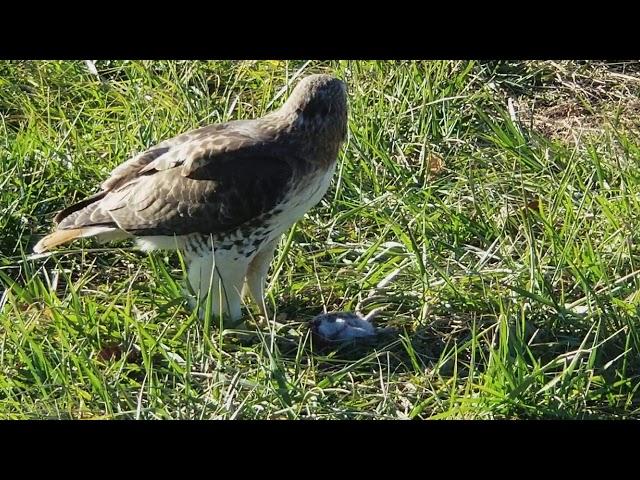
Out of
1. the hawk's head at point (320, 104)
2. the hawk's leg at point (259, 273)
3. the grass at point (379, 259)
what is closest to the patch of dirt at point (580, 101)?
the grass at point (379, 259)

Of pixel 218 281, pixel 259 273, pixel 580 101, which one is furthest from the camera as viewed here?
pixel 580 101

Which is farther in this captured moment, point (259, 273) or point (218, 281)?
point (259, 273)

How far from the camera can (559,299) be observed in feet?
12.6

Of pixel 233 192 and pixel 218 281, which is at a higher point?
pixel 233 192

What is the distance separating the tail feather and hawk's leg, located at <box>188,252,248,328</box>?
308 mm

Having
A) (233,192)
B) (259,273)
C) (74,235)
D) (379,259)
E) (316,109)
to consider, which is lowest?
(379,259)

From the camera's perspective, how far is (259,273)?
389 cm

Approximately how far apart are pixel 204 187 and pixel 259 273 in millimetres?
404

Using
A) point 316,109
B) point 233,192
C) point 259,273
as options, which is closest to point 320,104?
point 316,109

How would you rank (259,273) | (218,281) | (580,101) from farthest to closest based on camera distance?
(580,101)
(259,273)
(218,281)

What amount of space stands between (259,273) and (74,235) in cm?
68

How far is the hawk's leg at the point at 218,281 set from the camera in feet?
12.3

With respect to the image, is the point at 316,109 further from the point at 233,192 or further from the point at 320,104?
the point at 233,192

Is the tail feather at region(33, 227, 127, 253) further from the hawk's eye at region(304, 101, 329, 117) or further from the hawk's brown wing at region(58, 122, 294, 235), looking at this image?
the hawk's eye at region(304, 101, 329, 117)
